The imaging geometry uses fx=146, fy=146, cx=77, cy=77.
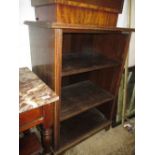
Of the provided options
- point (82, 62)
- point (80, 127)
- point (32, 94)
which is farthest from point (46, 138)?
point (82, 62)

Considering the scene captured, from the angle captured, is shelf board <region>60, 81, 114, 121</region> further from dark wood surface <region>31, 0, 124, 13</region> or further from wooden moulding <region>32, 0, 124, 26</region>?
dark wood surface <region>31, 0, 124, 13</region>

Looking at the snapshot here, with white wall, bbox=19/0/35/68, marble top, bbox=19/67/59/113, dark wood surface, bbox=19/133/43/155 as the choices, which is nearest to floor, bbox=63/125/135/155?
dark wood surface, bbox=19/133/43/155

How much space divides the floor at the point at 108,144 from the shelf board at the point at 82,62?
832 millimetres

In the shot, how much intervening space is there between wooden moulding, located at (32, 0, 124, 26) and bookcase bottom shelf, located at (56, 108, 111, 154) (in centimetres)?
106

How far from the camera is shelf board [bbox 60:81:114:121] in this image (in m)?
1.28

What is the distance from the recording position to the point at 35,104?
81cm

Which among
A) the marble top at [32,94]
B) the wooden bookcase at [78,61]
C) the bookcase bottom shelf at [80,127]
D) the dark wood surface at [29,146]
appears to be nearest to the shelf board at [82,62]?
the wooden bookcase at [78,61]

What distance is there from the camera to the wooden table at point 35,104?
2.70ft

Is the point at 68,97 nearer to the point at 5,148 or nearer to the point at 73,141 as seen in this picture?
the point at 73,141

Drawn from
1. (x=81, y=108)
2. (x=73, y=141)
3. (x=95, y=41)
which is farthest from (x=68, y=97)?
(x=95, y=41)

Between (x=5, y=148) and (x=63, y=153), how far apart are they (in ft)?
3.44

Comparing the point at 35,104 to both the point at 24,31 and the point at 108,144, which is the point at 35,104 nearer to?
the point at 24,31

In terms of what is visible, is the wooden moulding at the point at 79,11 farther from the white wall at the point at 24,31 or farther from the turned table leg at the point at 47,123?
the turned table leg at the point at 47,123

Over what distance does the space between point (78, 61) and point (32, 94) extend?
0.58 m
